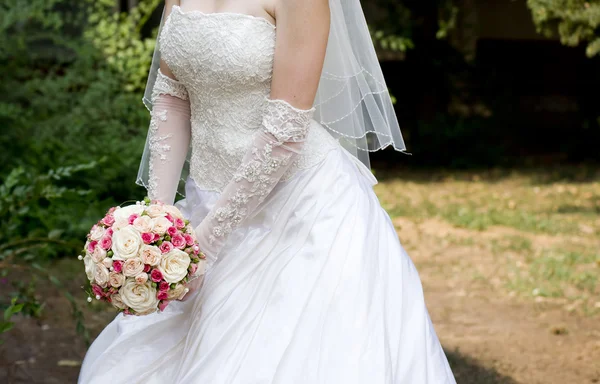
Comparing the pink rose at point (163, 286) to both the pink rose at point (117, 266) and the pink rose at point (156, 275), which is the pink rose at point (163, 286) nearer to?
the pink rose at point (156, 275)

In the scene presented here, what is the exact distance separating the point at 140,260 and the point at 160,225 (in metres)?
0.12

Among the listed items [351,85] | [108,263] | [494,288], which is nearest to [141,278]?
[108,263]

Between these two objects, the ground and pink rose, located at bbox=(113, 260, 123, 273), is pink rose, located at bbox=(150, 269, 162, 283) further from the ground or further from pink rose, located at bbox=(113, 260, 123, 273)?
the ground

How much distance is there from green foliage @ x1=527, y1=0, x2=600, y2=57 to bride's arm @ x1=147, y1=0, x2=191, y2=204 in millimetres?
6933

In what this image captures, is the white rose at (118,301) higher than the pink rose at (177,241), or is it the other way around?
the pink rose at (177,241)

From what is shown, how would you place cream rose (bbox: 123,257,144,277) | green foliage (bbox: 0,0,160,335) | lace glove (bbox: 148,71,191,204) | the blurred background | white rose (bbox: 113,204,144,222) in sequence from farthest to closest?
green foliage (bbox: 0,0,160,335), the blurred background, lace glove (bbox: 148,71,191,204), white rose (bbox: 113,204,144,222), cream rose (bbox: 123,257,144,277)

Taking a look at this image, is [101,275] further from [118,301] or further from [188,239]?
[188,239]

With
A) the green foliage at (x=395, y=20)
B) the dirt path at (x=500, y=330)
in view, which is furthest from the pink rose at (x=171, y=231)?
the green foliage at (x=395, y=20)

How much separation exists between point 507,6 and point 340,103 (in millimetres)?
12395

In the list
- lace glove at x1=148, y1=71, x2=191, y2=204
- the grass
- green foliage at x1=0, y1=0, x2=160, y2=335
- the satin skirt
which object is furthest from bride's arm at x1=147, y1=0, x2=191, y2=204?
the grass

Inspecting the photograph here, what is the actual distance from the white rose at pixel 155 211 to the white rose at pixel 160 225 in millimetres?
22

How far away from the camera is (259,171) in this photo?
2523mm

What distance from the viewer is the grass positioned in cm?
665

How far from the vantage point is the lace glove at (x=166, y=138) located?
283cm
